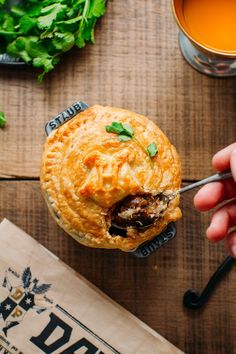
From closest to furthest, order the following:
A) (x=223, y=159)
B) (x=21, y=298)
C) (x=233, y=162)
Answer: (x=233, y=162), (x=223, y=159), (x=21, y=298)

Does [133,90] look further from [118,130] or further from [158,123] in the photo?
[118,130]

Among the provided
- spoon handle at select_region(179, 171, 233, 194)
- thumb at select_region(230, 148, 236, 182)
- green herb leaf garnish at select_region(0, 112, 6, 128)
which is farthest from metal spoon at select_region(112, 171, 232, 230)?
green herb leaf garnish at select_region(0, 112, 6, 128)

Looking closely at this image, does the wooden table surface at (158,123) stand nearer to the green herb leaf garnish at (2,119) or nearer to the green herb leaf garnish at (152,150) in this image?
the green herb leaf garnish at (2,119)

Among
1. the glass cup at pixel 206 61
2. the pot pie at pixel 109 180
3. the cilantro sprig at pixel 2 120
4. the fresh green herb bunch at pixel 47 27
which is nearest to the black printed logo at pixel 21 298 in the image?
the pot pie at pixel 109 180

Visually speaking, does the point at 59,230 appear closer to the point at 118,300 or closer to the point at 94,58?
the point at 118,300

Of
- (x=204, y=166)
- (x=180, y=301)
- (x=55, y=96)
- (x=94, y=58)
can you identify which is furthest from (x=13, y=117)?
(x=180, y=301)

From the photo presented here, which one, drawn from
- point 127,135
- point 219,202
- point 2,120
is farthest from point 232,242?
point 2,120

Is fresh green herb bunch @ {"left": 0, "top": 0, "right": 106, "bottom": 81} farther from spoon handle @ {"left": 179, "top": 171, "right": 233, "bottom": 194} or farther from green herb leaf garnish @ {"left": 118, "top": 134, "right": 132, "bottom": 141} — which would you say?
spoon handle @ {"left": 179, "top": 171, "right": 233, "bottom": 194}
